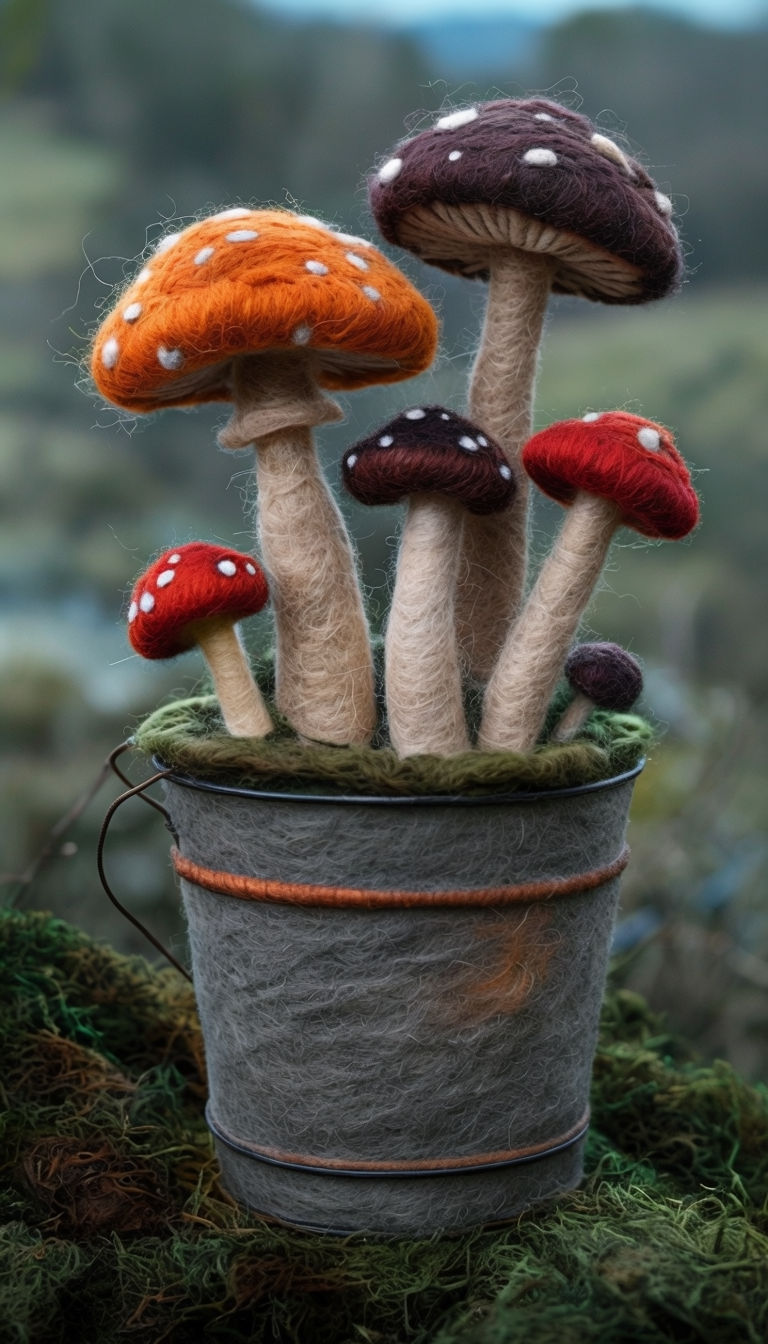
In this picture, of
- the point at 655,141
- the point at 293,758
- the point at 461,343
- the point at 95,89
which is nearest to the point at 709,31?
the point at 655,141

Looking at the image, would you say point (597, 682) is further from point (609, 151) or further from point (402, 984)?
point (609, 151)

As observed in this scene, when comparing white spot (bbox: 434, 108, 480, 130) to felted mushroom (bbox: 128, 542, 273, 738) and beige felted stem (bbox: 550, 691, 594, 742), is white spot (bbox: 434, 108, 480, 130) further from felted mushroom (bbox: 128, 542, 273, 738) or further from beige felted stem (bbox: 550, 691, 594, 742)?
beige felted stem (bbox: 550, 691, 594, 742)

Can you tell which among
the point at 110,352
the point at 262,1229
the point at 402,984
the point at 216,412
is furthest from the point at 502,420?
the point at 216,412

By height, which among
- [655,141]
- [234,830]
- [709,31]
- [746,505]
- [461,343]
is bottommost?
[234,830]

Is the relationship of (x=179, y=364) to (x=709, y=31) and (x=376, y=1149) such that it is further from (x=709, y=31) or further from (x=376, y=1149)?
(x=709, y=31)

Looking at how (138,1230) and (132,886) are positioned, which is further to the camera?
(132,886)

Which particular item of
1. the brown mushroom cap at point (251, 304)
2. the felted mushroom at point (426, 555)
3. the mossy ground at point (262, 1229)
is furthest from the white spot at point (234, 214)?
the mossy ground at point (262, 1229)
